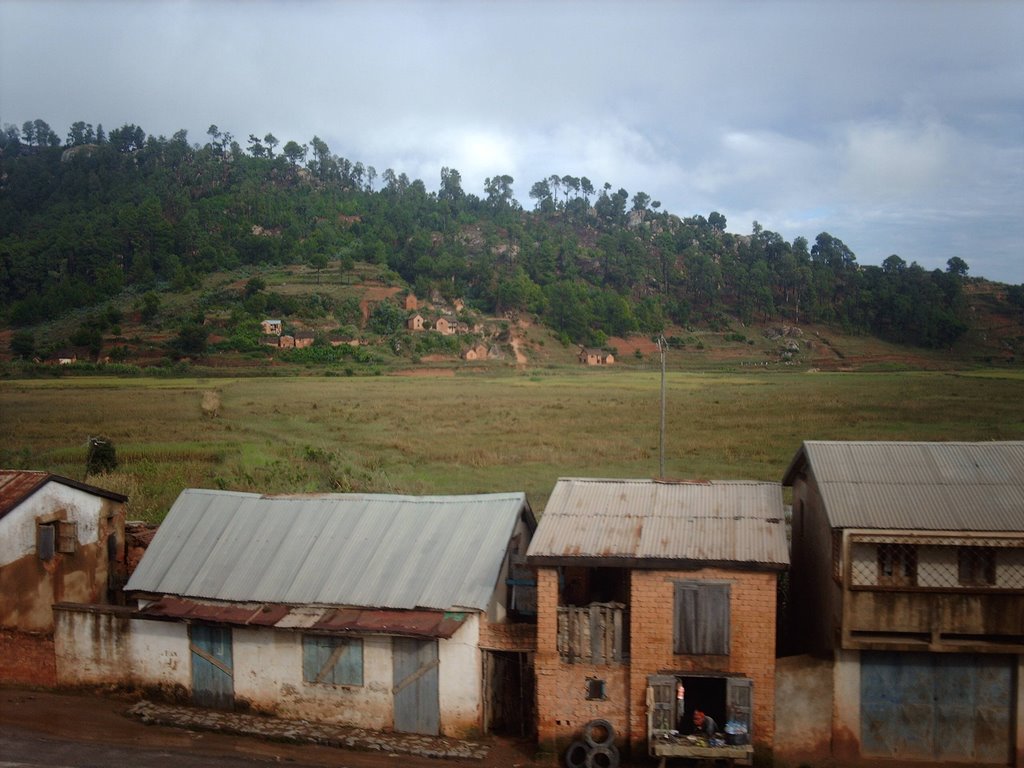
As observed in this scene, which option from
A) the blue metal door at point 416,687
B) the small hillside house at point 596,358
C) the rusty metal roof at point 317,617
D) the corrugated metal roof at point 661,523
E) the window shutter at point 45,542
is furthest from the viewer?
the small hillside house at point 596,358

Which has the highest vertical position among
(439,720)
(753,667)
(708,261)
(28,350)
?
(708,261)

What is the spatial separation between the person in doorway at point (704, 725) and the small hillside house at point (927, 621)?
A: 1.36 metres

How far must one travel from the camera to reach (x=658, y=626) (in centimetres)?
1080

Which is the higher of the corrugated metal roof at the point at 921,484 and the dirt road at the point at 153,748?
the corrugated metal roof at the point at 921,484

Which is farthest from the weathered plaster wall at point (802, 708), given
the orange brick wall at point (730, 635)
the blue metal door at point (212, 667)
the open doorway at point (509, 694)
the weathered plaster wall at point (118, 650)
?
the weathered plaster wall at point (118, 650)

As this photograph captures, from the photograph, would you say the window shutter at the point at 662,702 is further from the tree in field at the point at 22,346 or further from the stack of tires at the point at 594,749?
the tree in field at the point at 22,346

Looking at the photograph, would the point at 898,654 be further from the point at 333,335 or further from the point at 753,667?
the point at 333,335

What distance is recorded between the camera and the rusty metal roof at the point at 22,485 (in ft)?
44.4

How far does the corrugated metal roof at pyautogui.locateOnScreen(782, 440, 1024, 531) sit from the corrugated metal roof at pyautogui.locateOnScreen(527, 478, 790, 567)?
0.88 m

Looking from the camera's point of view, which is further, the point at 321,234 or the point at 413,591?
the point at 321,234

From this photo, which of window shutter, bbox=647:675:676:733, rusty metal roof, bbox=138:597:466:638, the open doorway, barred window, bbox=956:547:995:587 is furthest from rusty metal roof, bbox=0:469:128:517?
barred window, bbox=956:547:995:587

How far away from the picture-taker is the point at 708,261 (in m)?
72.8

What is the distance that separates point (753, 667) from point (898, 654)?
1.80 meters

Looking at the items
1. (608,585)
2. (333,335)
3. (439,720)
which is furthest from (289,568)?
(333,335)
